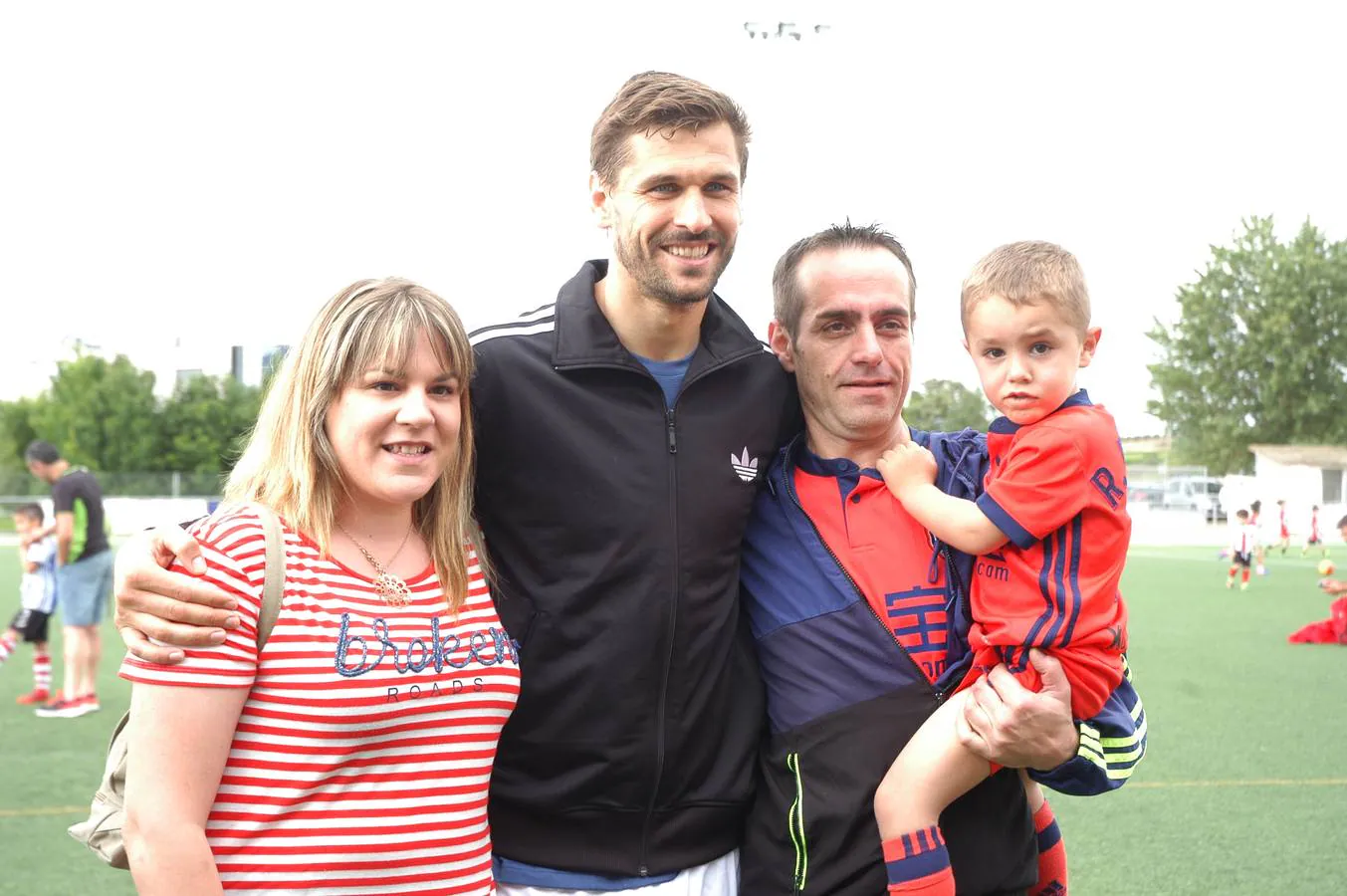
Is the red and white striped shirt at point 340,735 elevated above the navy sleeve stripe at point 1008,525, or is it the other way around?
the navy sleeve stripe at point 1008,525

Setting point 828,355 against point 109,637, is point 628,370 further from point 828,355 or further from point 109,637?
point 109,637

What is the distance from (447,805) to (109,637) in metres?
14.6

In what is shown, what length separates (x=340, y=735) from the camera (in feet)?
7.24

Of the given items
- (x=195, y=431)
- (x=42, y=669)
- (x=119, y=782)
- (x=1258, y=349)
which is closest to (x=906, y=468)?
(x=119, y=782)

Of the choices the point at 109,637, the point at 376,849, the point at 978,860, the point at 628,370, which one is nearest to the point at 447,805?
the point at 376,849

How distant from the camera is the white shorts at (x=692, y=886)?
278cm

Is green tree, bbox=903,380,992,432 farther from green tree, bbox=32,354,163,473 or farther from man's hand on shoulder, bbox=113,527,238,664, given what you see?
man's hand on shoulder, bbox=113,527,238,664

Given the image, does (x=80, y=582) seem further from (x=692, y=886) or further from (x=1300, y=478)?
(x=1300, y=478)

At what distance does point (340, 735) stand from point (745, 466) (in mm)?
1255

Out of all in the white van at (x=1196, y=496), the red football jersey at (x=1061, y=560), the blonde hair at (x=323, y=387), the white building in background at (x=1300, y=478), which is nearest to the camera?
the blonde hair at (x=323, y=387)

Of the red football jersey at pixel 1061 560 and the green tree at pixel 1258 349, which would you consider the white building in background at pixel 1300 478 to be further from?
A: the red football jersey at pixel 1061 560

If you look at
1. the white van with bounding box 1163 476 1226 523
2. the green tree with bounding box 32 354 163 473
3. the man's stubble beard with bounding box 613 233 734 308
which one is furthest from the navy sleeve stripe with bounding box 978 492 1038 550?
the green tree with bounding box 32 354 163 473

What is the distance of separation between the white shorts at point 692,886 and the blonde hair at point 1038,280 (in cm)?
157

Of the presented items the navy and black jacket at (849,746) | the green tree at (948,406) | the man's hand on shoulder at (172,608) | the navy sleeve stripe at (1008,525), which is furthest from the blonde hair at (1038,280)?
the green tree at (948,406)
